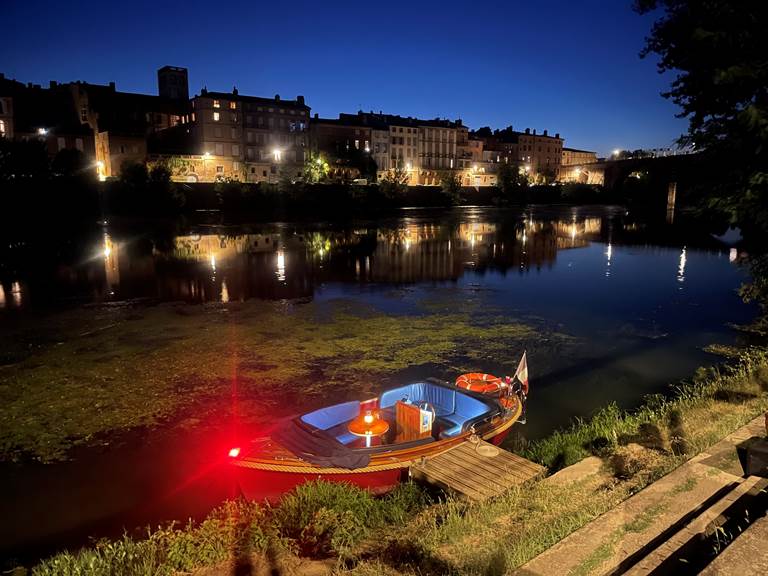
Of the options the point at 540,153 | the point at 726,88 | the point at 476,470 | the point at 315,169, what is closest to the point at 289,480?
the point at 476,470

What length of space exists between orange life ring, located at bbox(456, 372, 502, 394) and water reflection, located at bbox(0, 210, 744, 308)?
1606 centimetres

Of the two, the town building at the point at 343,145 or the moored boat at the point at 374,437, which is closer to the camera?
the moored boat at the point at 374,437

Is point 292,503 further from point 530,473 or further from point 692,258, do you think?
Answer: point 692,258

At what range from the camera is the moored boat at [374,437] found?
883 centimetres

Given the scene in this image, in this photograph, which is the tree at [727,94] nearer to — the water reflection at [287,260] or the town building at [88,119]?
the water reflection at [287,260]

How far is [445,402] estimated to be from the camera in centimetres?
1120

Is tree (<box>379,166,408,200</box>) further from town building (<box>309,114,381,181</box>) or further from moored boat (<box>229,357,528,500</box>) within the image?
moored boat (<box>229,357,528,500</box>)

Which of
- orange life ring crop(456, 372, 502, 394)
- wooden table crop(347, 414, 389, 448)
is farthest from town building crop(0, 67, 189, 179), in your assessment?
wooden table crop(347, 414, 389, 448)

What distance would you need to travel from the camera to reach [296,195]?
82.9m

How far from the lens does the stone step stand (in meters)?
5.08

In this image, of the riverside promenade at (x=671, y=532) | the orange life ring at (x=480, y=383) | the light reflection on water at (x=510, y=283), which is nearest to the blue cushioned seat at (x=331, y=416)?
the orange life ring at (x=480, y=383)

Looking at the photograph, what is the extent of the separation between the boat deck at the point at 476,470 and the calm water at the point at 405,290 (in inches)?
117

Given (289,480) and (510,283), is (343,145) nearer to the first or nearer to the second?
(510,283)

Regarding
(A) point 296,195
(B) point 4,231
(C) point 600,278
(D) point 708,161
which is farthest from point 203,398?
(A) point 296,195
